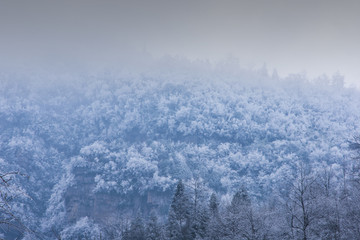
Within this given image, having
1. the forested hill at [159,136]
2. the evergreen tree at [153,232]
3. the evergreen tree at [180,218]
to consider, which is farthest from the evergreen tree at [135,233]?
the forested hill at [159,136]

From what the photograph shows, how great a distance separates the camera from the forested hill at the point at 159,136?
95.8 meters

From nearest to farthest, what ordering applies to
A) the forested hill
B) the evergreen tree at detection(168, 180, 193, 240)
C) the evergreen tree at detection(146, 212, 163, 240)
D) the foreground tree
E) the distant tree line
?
1. the foreground tree
2. the distant tree line
3. the evergreen tree at detection(168, 180, 193, 240)
4. the evergreen tree at detection(146, 212, 163, 240)
5. the forested hill

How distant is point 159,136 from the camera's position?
12544 cm

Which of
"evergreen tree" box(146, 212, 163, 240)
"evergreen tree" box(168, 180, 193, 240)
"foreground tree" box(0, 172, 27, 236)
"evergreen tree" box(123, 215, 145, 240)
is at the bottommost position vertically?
"evergreen tree" box(123, 215, 145, 240)

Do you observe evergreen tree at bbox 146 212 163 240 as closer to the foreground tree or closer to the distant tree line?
the distant tree line

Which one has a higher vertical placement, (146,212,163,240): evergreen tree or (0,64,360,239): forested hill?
(0,64,360,239): forested hill

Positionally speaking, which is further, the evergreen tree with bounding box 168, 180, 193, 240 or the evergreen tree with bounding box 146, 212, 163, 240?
the evergreen tree with bounding box 146, 212, 163, 240

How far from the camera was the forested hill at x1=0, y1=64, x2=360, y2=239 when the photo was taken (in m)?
95.8

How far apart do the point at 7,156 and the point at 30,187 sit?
69.8 feet

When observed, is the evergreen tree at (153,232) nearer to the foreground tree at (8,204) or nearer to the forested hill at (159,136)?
the foreground tree at (8,204)

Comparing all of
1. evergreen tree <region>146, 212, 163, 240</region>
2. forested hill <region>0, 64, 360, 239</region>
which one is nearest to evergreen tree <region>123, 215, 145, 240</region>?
evergreen tree <region>146, 212, 163, 240</region>

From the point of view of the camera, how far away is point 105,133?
138 m

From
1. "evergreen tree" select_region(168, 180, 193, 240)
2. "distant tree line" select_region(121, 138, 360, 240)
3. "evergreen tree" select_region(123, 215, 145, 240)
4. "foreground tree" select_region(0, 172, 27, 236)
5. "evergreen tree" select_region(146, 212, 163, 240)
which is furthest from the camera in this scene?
"evergreen tree" select_region(123, 215, 145, 240)

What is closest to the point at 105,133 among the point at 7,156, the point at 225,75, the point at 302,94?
the point at 7,156
